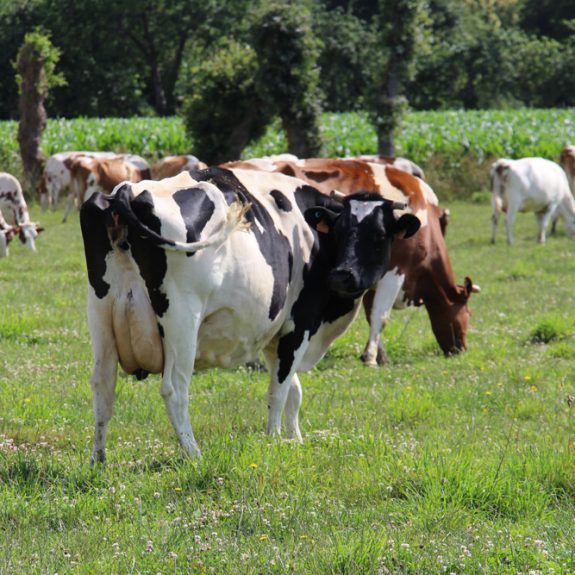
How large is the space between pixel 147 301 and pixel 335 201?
6.41ft

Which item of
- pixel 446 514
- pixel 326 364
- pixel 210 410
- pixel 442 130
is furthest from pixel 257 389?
pixel 442 130

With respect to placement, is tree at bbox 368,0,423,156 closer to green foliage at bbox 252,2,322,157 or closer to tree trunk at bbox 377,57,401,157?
tree trunk at bbox 377,57,401,157

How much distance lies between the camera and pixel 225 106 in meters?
29.2

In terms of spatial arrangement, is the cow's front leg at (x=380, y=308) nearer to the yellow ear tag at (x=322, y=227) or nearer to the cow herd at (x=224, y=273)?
the cow herd at (x=224, y=273)

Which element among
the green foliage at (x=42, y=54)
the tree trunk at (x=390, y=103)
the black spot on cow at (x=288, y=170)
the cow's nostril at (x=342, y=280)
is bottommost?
the cow's nostril at (x=342, y=280)

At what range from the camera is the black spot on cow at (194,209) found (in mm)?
5828

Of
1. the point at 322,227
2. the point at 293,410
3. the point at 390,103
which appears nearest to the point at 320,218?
the point at 322,227

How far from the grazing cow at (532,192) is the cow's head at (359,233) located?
47.1 feet

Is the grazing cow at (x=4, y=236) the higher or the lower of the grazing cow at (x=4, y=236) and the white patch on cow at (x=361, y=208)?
the lower

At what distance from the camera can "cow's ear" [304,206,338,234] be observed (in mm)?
6828

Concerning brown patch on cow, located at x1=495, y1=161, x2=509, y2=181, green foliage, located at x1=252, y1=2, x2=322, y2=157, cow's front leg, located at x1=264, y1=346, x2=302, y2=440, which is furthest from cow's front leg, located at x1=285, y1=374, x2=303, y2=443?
green foliage, located at x1=252, y1=2, x2=322, y2=157

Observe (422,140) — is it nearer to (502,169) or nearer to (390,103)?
(390,103)

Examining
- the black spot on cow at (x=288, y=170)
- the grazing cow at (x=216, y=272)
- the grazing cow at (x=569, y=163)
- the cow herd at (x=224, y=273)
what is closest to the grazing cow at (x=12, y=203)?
the black spot on cow at (x=288, y=170)

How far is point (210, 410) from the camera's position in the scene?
7535 millimetres
